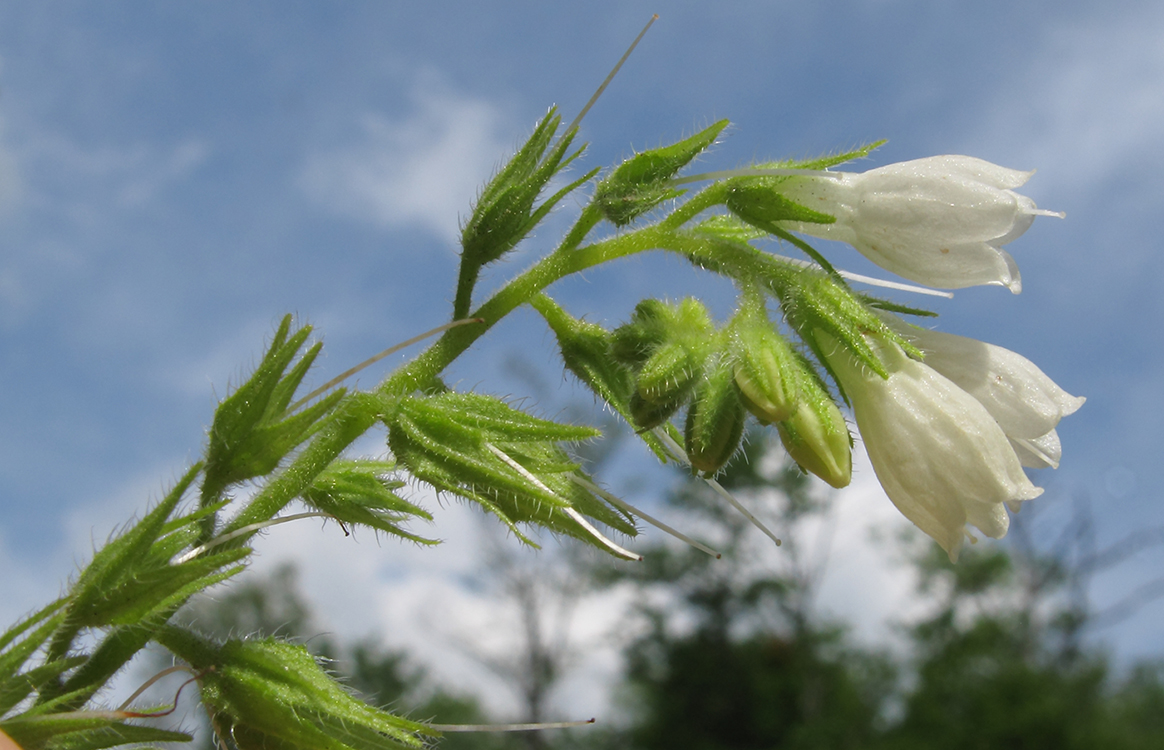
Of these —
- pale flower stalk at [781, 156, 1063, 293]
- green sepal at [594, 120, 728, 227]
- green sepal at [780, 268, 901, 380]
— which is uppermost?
green sepal at [594, 120, 728, 227]

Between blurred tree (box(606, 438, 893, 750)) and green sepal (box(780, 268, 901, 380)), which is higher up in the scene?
blurred tree (box(606, 438, 893, 750))

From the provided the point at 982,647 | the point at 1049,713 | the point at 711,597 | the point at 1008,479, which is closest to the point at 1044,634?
the point at 982,647

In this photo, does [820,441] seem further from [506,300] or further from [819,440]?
[506,300]

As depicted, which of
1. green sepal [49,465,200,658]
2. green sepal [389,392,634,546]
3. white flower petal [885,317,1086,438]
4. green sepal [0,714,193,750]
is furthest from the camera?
white flower petal [885,317,1086,438]

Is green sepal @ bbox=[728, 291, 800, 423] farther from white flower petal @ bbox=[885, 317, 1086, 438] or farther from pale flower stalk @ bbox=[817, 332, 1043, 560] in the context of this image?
white flower petal @ bbox=[885, 317, 1086, 438]

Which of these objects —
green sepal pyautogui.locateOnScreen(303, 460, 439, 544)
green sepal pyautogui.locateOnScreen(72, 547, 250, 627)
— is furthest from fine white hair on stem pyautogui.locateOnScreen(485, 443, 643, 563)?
green sepal pyautogui.locateOnScreen(72, 547, 250, 627)

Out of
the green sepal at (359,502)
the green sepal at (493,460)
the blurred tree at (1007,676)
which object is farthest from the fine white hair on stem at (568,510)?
the blurred tree at (1007,676)

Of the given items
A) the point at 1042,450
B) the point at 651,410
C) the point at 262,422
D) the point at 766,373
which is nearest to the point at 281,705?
the point at 262,422

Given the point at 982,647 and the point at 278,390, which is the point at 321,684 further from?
the point at 982,647
